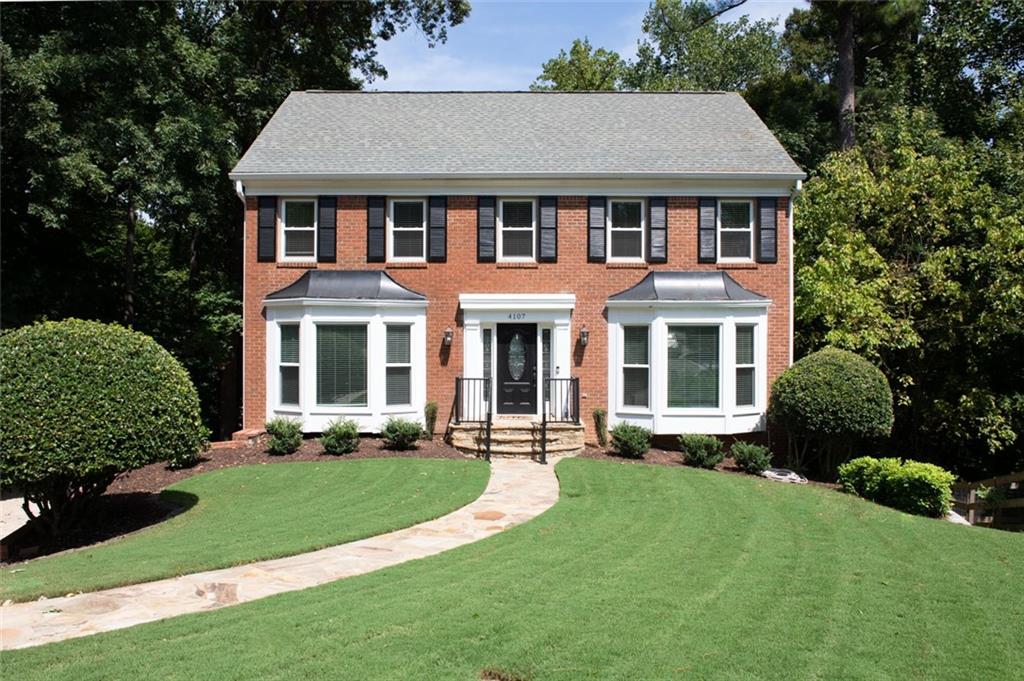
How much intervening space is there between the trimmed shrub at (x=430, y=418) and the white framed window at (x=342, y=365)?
1354mm

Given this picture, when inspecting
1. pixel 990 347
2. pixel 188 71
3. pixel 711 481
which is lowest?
A: pixel 711 481

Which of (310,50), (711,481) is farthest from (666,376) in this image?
(310,50)

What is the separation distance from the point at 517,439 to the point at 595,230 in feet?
17.0

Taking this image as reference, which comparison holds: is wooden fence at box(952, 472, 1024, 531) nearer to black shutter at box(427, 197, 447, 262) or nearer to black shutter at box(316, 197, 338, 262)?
black shutter at box(427, 197, 447, 262)

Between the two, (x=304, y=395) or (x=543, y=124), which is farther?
(x=543, y=124)

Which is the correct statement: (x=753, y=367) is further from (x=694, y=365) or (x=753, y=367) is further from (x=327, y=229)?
(x=327, y=229)

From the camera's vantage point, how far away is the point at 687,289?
15852 millimetres

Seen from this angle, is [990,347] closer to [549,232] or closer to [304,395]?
[549,232]

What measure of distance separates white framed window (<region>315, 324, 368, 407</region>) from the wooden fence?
12583 mm

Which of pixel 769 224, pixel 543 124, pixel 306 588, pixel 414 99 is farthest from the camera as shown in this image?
pixel 414 99

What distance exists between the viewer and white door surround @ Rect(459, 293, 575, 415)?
15977mm

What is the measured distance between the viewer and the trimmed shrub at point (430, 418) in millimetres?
15859

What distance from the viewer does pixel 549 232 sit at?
53.6ft

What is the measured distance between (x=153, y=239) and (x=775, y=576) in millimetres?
25096
